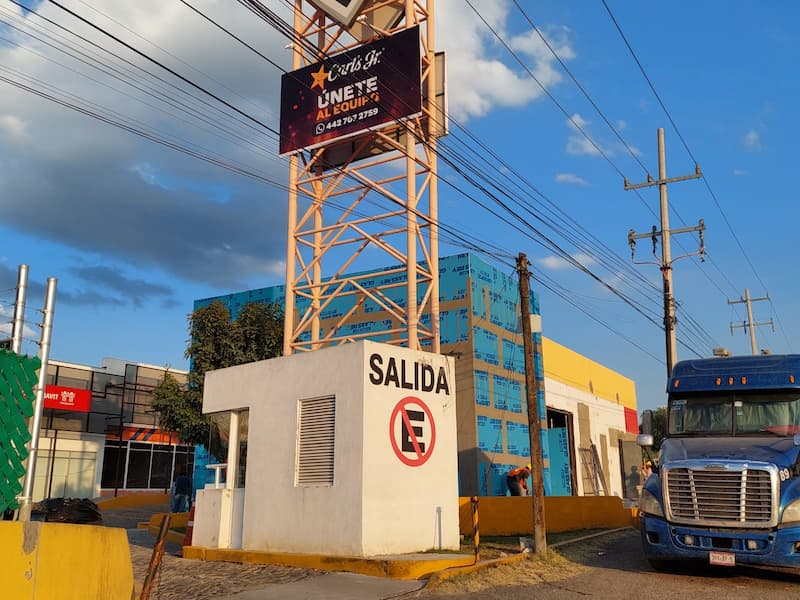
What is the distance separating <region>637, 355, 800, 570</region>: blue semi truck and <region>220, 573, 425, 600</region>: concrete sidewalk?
4.19m

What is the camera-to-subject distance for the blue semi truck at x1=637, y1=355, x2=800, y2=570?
1069 cm

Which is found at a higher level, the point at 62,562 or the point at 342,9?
the point at 342,9

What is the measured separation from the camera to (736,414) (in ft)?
41.6

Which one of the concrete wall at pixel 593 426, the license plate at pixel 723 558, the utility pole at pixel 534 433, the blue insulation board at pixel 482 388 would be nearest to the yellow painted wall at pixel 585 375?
the concrete wall at pixel 593 426

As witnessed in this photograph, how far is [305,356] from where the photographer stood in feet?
47.1

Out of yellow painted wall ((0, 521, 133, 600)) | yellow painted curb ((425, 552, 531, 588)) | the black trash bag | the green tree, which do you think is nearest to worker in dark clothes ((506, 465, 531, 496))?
the green tree

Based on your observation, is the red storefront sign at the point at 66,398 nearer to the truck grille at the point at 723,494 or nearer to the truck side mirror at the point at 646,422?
the truck side mirror at the point at 646,422

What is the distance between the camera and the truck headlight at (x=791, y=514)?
1052cm

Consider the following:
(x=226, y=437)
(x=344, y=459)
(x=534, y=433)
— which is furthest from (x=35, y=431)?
(x=534, y=433)

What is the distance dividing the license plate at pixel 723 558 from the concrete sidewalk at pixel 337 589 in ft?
14.3

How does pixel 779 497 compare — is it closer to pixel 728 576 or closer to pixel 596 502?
pixel 728 576

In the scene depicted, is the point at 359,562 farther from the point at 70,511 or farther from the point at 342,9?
the point at 342,9

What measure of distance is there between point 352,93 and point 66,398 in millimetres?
23489

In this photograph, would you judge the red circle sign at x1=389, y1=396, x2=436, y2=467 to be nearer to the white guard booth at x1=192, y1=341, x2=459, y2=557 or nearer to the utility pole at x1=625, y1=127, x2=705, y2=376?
the white guard booth at x1=192, y1=341, x2=459, y2=557
